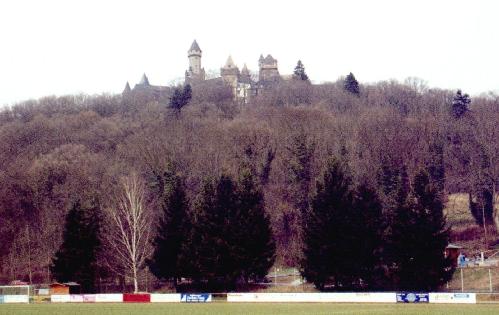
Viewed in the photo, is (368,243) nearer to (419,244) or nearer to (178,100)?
(419,244)

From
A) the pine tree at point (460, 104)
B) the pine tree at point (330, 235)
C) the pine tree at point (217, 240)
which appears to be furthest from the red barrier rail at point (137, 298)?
the pine tree at point (460, 104)

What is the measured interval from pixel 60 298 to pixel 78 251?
21.7 ft

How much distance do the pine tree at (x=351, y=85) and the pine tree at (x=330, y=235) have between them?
83956 millimetres

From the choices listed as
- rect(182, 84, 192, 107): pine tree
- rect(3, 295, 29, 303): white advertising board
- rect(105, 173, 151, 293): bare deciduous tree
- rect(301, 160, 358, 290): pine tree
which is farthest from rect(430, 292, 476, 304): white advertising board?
rect(182, 84, 192, 107): pine tree

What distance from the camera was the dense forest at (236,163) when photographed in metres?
82.6

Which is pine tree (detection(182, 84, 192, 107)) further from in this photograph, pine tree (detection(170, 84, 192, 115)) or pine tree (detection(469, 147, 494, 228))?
pine tree (detection(469, 147, 494, 228))

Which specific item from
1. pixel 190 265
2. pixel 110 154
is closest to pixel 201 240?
pixel 190 265

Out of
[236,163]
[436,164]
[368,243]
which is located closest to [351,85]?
[436,164]

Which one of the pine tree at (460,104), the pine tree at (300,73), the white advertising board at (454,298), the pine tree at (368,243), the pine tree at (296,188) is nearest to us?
the white advertising board at (454,298)

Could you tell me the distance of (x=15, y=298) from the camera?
220 feet

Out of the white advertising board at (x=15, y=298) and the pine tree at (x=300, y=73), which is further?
the pine tree at (x=300, y=73)

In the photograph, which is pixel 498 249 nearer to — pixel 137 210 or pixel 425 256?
pixel 425 256

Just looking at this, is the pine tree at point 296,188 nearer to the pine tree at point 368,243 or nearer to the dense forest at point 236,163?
the dense forest at point 236,163

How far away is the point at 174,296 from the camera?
6288cm
